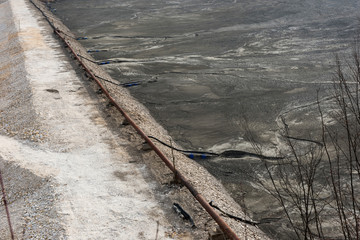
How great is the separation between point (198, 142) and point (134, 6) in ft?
83.9

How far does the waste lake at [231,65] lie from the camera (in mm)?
10992

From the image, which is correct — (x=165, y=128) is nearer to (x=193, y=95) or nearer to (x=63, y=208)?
(x=193, y=95)

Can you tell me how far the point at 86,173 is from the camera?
8180 mm

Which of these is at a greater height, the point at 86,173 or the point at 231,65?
the point at 86,173

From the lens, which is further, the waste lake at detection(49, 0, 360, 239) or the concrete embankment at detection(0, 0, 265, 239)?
the waste lake at detection(49, 0, 360, 239)

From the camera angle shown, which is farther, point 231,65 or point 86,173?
point 231,65

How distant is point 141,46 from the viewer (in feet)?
71.3

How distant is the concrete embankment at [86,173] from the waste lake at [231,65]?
3.14 ft

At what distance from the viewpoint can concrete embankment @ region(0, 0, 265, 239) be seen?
647 cm

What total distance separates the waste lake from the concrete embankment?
957mm

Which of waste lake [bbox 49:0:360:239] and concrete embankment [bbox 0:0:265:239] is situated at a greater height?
concrete embankment [bbox 0:0:265:239]

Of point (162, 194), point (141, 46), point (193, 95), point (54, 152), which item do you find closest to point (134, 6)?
point (141, 46)

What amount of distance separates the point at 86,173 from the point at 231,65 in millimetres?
10428

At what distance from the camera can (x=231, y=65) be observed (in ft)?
56.5
